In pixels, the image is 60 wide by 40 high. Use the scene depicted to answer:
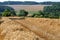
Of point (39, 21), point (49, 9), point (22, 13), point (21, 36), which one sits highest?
point (21, 36)

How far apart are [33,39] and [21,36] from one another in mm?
985

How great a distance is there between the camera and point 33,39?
1194cm

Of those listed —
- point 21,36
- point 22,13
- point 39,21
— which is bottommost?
point 22,13

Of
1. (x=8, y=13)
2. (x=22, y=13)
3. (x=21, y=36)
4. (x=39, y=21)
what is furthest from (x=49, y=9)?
(x=21, y=36)

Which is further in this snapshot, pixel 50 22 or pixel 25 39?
pixel 50 22

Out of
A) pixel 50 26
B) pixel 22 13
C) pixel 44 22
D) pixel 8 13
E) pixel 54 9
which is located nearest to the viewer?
pixel 50 26

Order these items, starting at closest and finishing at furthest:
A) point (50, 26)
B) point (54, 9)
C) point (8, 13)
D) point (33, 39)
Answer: point (33, 39), point (50, 26), point (8, 13), point (54, 9)

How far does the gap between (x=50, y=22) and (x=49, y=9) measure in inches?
1357

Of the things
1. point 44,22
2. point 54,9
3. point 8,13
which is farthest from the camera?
point 54,9

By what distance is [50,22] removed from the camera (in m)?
35.9

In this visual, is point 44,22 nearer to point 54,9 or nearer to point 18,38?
point 18,38

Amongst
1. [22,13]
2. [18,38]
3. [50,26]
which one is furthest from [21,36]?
[22,13]

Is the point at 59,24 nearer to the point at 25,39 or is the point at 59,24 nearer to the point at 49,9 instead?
the point at 25,39

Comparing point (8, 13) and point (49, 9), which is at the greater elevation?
point (8, 13)
